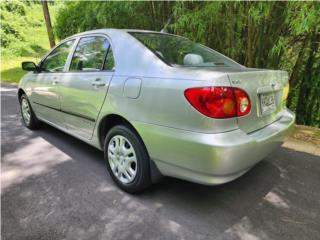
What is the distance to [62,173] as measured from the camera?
2.86 m

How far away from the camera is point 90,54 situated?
292 cm

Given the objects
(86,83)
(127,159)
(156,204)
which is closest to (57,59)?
(86,83)

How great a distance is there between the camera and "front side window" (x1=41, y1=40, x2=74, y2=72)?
3324mm

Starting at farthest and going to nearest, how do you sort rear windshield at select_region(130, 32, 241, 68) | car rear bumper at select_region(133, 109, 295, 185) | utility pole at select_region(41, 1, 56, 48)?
utility pole at select_region(41, 1, 56, 48), rear windshield at select_region(130, 32, 241, 68), car rear bumper at select_region(133, 109, 295, 185)

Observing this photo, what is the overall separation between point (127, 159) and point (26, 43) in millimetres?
18422

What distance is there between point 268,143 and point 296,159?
1.19m

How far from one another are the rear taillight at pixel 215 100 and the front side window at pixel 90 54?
117cm

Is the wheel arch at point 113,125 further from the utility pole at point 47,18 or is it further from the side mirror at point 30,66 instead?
Answer: the utility pole at point 47,18

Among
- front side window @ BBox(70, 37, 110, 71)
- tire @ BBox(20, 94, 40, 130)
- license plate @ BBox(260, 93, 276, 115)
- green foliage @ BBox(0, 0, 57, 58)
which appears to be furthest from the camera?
green foliage @ BBox(0, 0, 57, 58)

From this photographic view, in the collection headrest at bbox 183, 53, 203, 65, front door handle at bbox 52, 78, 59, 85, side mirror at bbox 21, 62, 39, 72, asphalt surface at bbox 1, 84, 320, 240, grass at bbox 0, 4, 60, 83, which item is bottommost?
asphalt surface at bbox 1, 84, 320, 240

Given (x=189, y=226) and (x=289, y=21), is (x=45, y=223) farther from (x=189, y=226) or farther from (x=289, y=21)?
(x=289, y=21)

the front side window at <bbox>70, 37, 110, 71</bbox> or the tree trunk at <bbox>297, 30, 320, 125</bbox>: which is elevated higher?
the front side window at <bbox>70, 37, 110, 71</bbox>

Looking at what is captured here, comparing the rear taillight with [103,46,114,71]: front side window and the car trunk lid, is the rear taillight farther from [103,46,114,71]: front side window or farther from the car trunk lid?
[103,46,114,71]: front side window

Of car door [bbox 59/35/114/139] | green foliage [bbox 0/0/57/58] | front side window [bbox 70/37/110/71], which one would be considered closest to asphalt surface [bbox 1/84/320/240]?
car door [bbox 59/35/114/139]
